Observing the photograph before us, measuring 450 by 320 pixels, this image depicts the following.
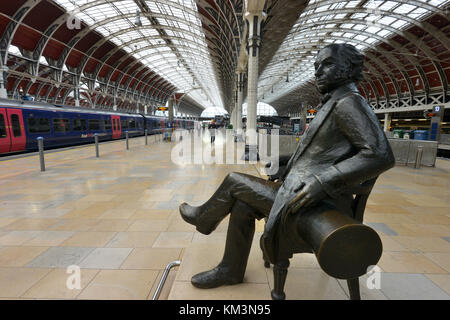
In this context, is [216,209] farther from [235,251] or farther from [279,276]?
[279,276]

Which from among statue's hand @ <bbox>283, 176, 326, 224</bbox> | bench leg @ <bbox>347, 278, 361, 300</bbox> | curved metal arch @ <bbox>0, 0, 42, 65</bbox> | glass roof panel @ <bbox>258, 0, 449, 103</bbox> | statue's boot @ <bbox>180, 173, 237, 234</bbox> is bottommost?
bench leg @ <bbox>347, 278, 361, 300</bbox>

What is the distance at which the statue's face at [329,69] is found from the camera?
57.5 inches

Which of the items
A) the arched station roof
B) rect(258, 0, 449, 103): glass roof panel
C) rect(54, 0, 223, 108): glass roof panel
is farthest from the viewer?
rect(54, 0, 223, 108): glass roof panel

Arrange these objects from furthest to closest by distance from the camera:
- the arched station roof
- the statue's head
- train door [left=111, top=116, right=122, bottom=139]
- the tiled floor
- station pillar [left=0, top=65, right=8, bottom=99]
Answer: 1. train door [left=111, top=116, right=122, bottom=139]
2. the arched station roof
3. station pillar [left=0, top=65, right=8, bottom=99]
4. the tiled floor
5. the statue's head

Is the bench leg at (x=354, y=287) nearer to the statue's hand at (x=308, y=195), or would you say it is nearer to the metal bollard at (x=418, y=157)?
the statue's hand at (x=308, y=195)

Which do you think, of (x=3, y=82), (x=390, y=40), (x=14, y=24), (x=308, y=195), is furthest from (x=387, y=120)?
(x=3, y=82)

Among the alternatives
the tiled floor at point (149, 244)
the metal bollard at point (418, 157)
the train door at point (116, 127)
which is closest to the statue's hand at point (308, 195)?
the tiled floor at point (149, 244)

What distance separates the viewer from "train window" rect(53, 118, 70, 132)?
Answer: 13445 mm

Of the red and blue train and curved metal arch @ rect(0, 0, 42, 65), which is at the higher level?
curved metal arch @ rect(0, 0, 42, 65)

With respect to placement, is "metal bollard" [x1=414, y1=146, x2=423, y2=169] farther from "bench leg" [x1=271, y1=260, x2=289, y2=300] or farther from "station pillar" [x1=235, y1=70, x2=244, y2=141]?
"station pillar" [x1=235, y1=70, x2=244, y2=141]

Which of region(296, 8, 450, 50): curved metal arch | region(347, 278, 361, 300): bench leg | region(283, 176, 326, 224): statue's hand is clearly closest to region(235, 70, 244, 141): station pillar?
region(296, 8, 450, 50): curved metal arch

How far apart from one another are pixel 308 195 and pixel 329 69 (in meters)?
0.85

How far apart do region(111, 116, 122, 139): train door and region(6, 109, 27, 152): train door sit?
931cm

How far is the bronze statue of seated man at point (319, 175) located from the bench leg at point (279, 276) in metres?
0.12
